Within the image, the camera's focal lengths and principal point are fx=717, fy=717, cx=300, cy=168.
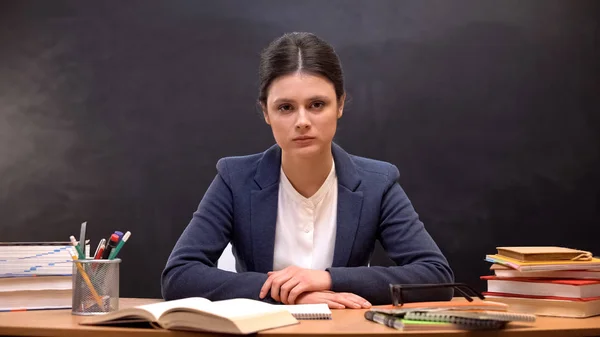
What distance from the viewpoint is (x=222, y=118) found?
3.16 m

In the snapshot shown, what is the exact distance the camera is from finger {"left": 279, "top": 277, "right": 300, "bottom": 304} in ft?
5.31

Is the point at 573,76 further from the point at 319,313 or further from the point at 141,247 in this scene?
the point at 319,313

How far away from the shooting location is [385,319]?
1.21 meters

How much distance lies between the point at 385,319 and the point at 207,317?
0.30 m

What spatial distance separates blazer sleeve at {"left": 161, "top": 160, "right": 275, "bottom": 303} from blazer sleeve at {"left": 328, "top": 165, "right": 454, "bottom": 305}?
21 cm

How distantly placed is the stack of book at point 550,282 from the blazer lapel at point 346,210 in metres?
0.55

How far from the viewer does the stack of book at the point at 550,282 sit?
4.62 ft

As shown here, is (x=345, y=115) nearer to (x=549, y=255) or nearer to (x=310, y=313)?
(x=549, y=255)

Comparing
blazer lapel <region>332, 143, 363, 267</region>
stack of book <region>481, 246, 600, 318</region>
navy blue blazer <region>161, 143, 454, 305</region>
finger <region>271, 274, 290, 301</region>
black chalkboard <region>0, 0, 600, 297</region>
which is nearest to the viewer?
stack of book <region>481, 246, 600, 318</region>

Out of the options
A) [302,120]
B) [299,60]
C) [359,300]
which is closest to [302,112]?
[302,120]

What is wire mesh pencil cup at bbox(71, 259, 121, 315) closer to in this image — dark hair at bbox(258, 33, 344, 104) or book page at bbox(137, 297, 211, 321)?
book page at bbox(137, 297, 211, 321)

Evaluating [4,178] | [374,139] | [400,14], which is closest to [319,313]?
[374,139]

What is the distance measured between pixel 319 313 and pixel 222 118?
195 centimetres

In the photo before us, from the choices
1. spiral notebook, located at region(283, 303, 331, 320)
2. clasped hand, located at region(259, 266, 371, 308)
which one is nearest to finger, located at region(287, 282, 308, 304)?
clasped hand, located at region(259, 266, 371, 308)
